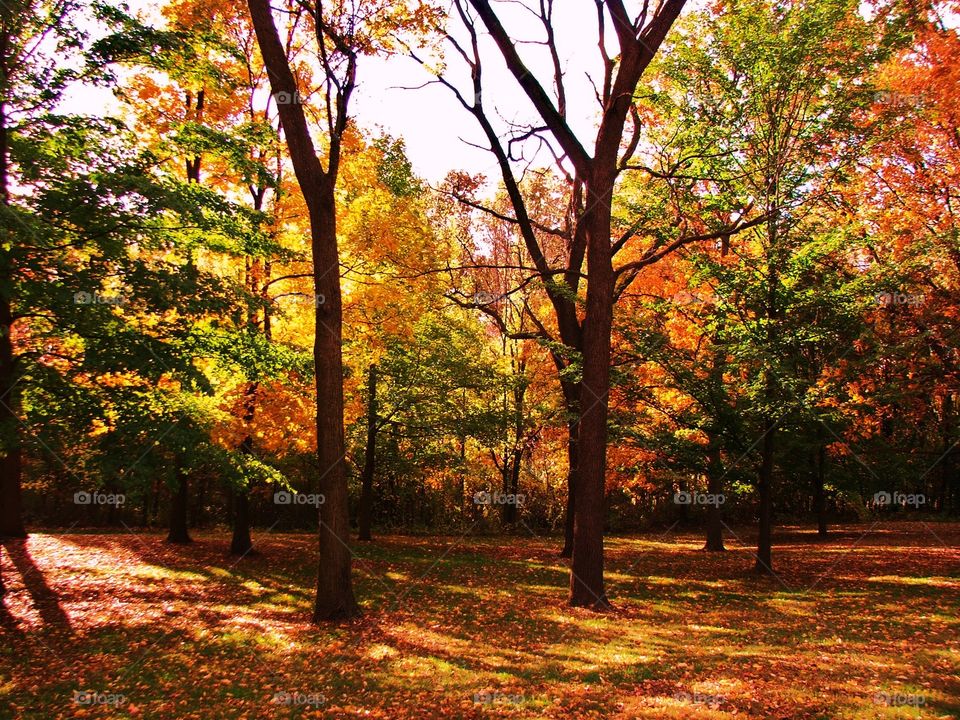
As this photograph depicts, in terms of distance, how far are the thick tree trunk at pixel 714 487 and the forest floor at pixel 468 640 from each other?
2072mm

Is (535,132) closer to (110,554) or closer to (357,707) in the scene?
(357,707)

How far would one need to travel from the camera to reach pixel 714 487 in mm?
17031

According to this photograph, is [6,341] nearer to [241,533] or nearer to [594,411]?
[241,533]

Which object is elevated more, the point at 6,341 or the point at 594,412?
the point at 6,341

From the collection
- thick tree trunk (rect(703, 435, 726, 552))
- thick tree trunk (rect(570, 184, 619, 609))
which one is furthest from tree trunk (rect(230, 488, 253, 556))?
thick tree trunk (rect(703, 435, 726, 552))

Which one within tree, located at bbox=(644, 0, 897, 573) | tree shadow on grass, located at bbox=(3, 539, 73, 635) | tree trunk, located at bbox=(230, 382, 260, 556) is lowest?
tree shadow on grass, located at bbox=(3, 539, 73, 635)

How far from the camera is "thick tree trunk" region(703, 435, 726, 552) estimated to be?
43.7ft

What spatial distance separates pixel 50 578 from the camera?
11922 millimetres

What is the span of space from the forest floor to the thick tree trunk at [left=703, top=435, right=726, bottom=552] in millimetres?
2072

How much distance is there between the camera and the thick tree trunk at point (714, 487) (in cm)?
1331

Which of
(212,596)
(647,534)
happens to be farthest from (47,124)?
(647,534)

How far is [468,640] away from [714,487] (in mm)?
10495

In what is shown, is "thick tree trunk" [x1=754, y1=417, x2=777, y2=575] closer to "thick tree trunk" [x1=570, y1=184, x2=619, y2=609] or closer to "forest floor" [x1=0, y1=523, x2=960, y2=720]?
"forest floor" [x1=0, y1=523, x2=960, y2=720]

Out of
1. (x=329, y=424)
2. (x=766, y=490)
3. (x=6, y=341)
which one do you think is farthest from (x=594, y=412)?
(x=6, y=341)
